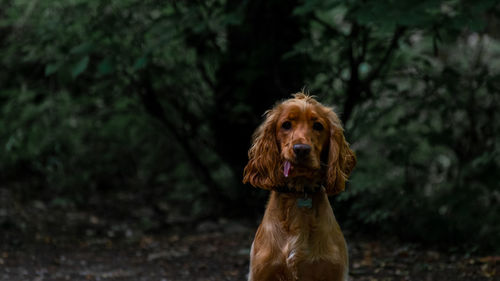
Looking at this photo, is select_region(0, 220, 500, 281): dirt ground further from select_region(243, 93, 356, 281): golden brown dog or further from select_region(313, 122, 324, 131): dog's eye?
select_region(313, 122, 324, 131): dog's eye

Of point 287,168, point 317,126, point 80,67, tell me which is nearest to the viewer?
point 287,168

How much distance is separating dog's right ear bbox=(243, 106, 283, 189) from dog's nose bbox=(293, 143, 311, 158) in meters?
0.30

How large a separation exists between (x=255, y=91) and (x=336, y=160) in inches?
181

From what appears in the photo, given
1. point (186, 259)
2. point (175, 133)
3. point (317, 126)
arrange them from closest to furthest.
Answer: point (317, 126)
point (186, 259)
point (175, 133)

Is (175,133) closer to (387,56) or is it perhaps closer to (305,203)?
(387,56)

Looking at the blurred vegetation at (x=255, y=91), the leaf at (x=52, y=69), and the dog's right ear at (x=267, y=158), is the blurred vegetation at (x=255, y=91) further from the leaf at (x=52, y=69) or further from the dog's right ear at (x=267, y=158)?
the dog's right ear at (x=267, y=158)

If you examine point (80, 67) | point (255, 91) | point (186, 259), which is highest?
point (80, 67)

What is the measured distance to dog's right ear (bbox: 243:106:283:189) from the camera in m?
3.60

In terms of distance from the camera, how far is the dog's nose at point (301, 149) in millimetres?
3275

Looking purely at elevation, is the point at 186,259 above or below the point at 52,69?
below

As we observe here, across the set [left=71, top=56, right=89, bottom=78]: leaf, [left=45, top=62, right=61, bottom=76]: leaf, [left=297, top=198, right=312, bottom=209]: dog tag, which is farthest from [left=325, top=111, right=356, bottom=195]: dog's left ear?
[left=45, top=62, right=61, bottom=76]: leaf

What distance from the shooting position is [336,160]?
3.50m

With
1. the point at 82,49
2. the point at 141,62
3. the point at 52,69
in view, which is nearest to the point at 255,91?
the point at 141,62

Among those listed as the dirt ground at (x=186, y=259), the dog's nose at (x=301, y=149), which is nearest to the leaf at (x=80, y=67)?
the dirt ground at (x=186, y=259)
